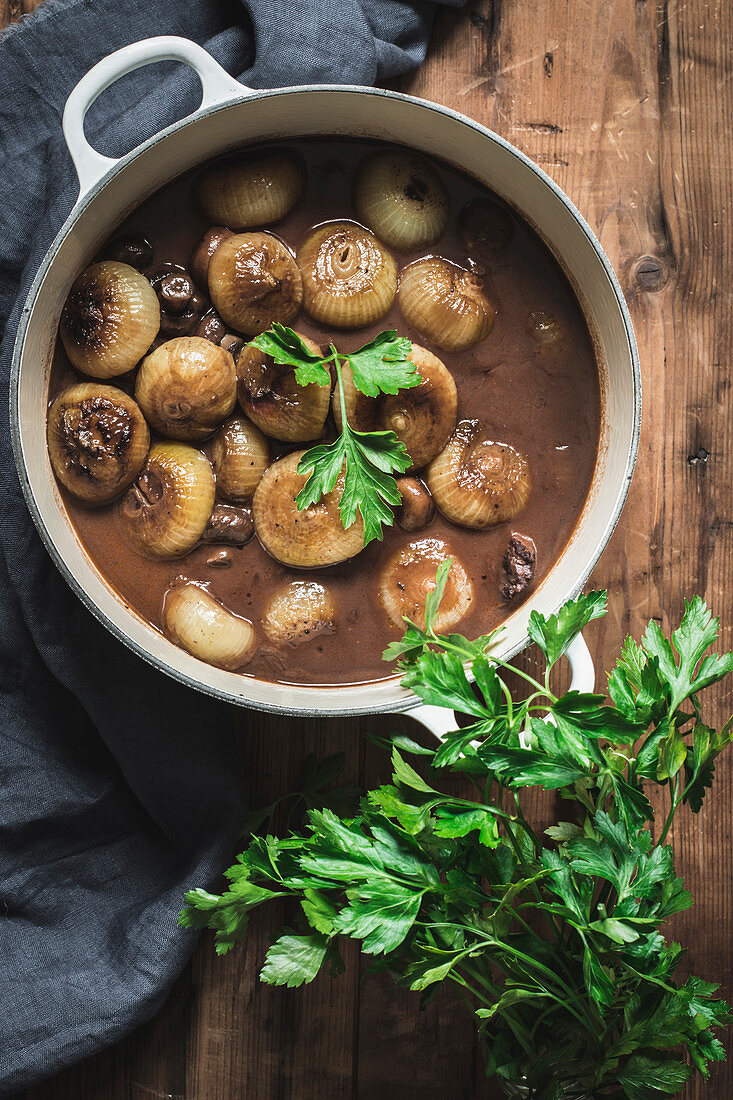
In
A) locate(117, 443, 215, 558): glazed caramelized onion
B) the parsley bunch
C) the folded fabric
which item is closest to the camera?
the parsley bunch

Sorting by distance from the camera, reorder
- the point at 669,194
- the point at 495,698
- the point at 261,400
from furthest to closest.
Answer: the point at 669,194 < the point at 261,400 < the point at 495,698

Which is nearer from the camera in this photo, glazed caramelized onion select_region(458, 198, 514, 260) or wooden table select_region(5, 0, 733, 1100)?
glazed caramelized onion select_region(458, 198, 514, 260)

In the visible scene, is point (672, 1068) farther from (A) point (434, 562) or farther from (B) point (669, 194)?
(B) point (669, 194)

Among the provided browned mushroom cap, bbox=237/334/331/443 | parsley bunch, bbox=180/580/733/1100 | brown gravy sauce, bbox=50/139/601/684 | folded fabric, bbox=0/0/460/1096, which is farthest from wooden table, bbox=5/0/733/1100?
browned mushroom cap, bbox=237/334/331/443

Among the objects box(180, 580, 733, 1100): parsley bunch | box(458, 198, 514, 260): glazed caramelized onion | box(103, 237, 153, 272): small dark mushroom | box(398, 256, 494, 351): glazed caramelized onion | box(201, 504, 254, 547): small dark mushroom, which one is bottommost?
box(180, 580, 733, 1100): parsley bunch

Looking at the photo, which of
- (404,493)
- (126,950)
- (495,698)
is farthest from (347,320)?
(126,950)

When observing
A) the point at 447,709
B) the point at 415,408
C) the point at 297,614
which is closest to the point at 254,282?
the point at 415,408

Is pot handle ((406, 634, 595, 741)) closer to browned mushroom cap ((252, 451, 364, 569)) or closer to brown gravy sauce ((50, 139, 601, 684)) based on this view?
brown gravy sauce ((50, 139, 601, 684))

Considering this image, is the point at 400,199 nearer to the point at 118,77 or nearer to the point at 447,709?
the point at 118,77
